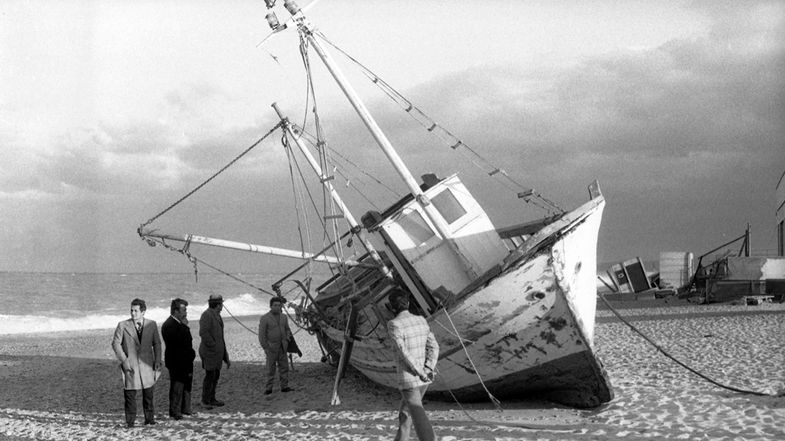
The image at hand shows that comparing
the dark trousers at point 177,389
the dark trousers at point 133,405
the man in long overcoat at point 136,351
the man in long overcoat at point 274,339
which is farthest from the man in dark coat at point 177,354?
the man in long overcoat at point 274,339

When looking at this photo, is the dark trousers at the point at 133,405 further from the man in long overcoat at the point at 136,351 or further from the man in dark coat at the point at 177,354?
the man in dark coat at the point at 177,354

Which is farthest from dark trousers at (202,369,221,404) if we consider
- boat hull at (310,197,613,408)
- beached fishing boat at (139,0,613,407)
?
boat hull at (310,197,613,408)

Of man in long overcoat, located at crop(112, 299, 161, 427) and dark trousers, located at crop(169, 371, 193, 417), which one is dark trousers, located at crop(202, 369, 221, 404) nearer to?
dark trousers, located at crop(169, 371, 193, 417)

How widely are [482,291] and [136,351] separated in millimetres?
5149

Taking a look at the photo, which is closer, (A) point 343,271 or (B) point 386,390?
(B) point 386,390

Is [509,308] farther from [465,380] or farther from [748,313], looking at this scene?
[748,313]

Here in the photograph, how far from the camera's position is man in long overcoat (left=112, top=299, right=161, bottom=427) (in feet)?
31.4

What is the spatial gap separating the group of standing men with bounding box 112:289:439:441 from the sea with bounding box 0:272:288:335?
977 inches

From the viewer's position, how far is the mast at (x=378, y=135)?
10484 millimetres

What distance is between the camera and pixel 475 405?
1000cm

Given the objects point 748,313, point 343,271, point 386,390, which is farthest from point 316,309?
point 748,313

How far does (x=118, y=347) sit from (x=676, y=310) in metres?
21.1

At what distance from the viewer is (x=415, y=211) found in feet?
35.5

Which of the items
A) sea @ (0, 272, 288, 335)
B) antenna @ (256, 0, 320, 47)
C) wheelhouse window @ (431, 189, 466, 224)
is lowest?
sea @ (0, 272, 288, 335)
